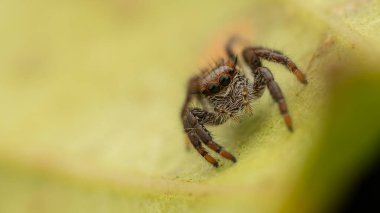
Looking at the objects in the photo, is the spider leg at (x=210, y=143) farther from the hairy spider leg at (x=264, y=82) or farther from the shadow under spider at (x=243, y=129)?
the hairy spider leg at (x=264, y=82)

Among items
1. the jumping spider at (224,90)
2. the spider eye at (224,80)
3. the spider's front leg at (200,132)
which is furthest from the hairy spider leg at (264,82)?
the spider's front leg at (200,132)

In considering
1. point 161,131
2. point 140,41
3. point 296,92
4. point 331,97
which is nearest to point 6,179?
point 161,131

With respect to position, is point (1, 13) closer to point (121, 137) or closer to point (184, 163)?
point (121, 137)

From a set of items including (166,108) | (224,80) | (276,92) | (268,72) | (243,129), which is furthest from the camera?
(166,108)

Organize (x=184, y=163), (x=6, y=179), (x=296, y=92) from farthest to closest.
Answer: (x=6, y=179) → (x=184, y=163) → (x=296, y=92)

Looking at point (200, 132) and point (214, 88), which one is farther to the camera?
point (214, 88)

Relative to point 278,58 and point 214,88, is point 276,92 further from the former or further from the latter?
point 214,88

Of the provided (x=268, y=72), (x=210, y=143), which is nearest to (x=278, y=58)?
(x=268, y=72)

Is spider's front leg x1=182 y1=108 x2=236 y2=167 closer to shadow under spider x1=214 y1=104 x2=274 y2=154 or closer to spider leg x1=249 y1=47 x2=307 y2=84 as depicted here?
shadow under spider x1=214 y1=104 x2=274 y2=154
